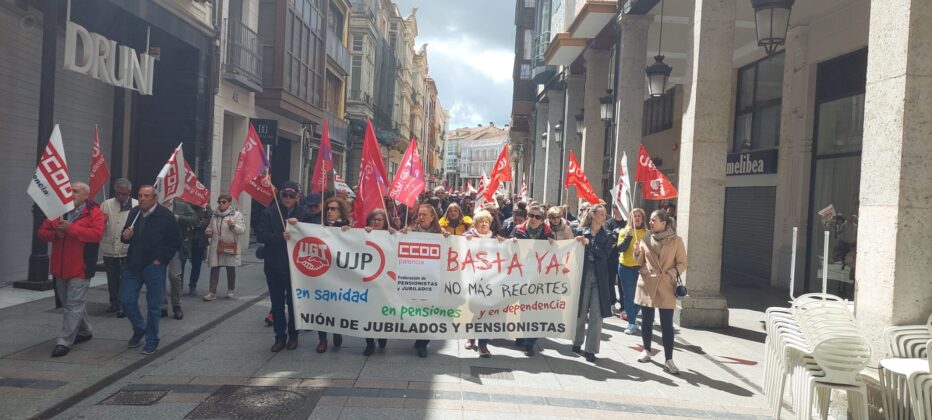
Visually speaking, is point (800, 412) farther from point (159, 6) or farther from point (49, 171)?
point (159, 6)

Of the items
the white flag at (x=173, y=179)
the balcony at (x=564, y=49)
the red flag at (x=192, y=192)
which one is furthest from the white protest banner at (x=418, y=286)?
the balcony at (x=564, y=49)

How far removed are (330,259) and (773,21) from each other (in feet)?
21.1

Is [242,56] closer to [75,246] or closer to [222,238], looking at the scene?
[222,238]

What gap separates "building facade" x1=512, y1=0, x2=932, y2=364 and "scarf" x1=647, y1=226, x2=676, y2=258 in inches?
57.2

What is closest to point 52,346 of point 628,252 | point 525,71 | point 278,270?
point 278,270

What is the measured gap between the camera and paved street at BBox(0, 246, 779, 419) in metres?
5.62

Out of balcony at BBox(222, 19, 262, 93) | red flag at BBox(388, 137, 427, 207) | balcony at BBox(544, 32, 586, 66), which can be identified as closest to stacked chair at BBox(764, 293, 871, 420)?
red flag at BBox(388, 137, 427, 207)

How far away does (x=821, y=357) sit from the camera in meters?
5.18

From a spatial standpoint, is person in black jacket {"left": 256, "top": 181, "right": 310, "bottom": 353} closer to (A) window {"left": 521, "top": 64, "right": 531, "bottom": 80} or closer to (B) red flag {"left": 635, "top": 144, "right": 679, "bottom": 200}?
(B) red flag {"left": 635, "top": 144, "right": 679, "bottom": 200}

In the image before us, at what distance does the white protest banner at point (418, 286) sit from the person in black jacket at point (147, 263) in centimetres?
131

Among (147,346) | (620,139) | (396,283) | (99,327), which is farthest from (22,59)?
(620,139)

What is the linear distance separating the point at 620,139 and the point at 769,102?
13.0ft

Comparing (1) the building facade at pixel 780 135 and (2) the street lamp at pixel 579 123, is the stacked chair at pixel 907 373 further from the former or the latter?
(2) the street lamp at pixel 579 123

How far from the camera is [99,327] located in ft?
26.9
